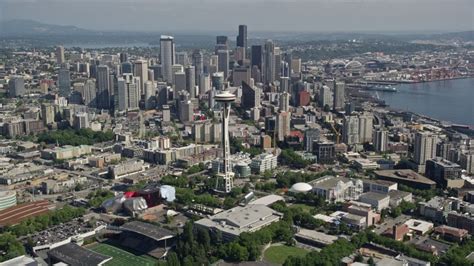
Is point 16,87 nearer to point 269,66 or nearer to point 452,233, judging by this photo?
point 269,66

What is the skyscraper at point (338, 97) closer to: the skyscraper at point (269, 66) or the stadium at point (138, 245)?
the skyscraper at point (269, 66)

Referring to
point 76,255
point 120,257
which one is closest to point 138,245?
point 120,257

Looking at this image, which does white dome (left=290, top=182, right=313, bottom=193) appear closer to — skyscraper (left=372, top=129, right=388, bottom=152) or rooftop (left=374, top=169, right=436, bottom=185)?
rooftop (left=374, top=169, right=436, bottom=185)

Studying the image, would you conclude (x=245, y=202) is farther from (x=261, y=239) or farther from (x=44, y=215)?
(x=44, y=215)

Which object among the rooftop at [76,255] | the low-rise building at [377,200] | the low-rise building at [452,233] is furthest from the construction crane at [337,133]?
the rooftop at [76,255]

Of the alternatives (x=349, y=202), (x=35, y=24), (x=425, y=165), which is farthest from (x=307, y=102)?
(x=35, y=24)

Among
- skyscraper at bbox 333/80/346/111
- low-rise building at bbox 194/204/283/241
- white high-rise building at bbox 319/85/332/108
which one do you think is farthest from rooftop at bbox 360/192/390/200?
white high-rise building at bbox 319/85/332/108
